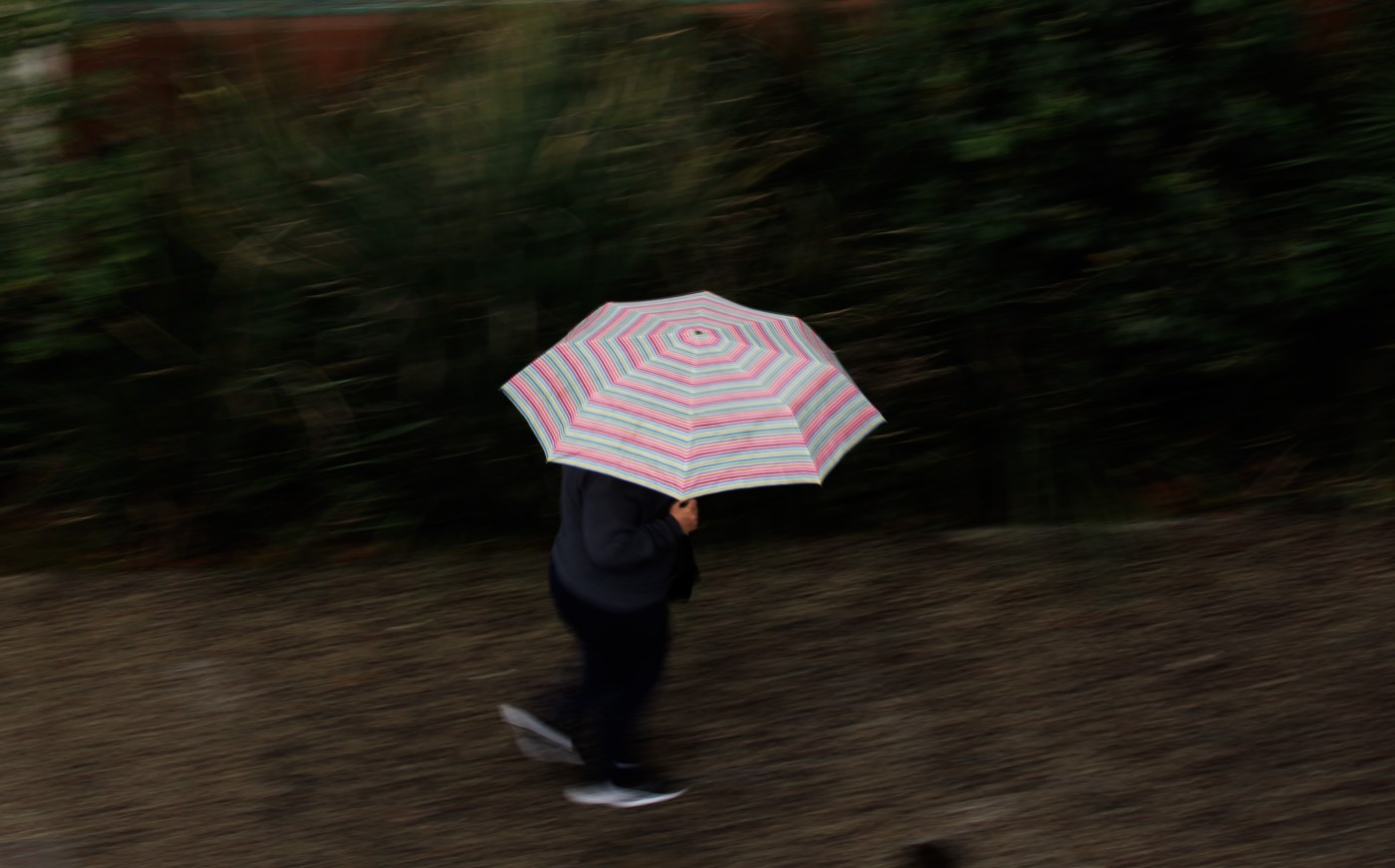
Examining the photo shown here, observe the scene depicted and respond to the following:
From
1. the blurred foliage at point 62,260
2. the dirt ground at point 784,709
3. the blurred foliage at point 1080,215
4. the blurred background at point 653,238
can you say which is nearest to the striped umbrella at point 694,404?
the dirt ground at point 784,709

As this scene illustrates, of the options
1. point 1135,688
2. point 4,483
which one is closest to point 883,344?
point 1135,688

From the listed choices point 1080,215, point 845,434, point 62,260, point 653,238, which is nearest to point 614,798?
point 845,434

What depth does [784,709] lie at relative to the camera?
15.8 feet

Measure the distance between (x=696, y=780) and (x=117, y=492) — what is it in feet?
8.87

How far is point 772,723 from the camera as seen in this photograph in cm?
475

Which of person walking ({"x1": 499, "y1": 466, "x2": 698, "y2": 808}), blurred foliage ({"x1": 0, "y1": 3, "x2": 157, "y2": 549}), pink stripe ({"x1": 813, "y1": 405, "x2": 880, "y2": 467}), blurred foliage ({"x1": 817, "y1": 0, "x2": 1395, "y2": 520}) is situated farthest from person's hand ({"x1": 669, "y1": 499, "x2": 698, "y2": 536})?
blurred foliage ({"x1": 0, "y1": 3, "x2": 157, "y2": 549})

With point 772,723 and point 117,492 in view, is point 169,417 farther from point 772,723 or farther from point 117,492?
point 772,723

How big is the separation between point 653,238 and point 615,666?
205 centimetres

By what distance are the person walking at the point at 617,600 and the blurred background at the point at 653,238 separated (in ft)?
5.43

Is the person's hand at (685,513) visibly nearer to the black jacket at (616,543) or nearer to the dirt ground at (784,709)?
the black jacket at (616,543)

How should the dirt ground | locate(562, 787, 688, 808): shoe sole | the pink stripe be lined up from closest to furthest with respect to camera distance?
the pink stripe, the dirt ground, locate(562, 787, 688, 808): shoe sole

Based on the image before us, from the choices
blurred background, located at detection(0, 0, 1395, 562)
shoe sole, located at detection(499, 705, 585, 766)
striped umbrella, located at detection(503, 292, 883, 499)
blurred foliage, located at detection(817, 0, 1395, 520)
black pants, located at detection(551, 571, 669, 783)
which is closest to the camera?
striped umbrella, located at detection(503, 292, 883, 499)

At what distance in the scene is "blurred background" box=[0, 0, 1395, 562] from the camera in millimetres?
5512

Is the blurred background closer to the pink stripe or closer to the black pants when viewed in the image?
the black pants
